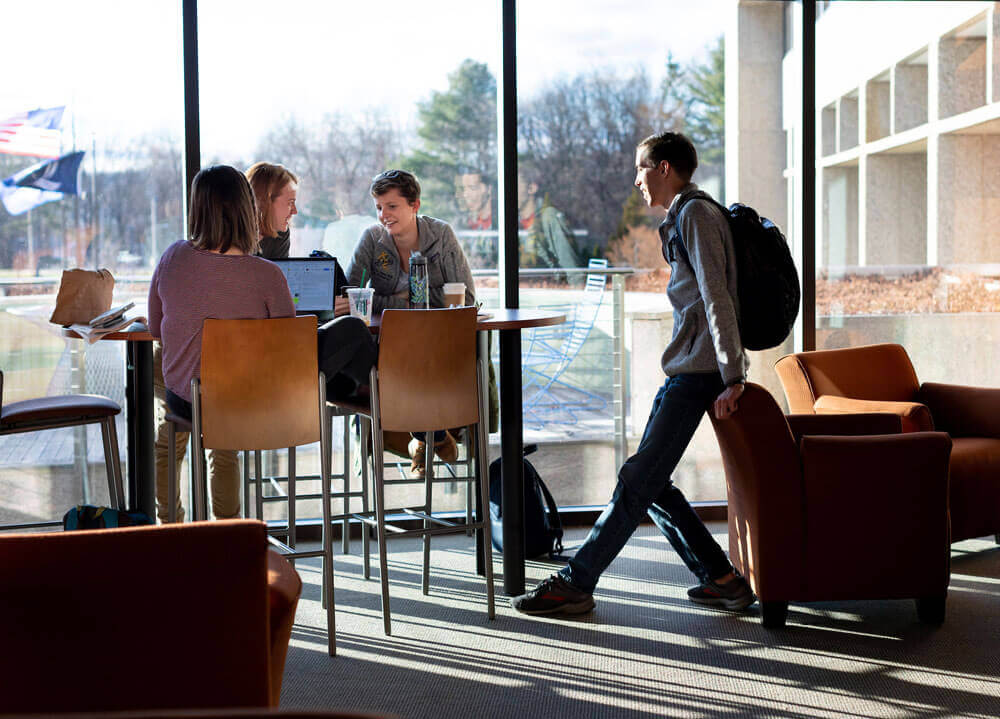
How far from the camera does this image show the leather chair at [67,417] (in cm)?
354

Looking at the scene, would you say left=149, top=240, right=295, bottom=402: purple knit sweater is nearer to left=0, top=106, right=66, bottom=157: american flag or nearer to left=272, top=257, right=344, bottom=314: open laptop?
left=272, top=257, right=344, bottom=314: open laptop

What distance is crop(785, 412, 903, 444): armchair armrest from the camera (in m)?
3.75

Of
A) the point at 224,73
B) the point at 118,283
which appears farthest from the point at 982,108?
the point at 118,283

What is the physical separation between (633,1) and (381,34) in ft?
3.91

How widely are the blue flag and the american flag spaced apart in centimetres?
6

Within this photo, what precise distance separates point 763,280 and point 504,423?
43.4 inches

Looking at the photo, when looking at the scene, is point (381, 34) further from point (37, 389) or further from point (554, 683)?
point (554, 683)

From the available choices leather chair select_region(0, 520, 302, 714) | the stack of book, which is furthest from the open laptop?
leather chair select_region(0, 520, 302, 714)

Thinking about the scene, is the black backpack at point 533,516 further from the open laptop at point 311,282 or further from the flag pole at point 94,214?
the flag pole at point 94,214

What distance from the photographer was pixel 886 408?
420 cm

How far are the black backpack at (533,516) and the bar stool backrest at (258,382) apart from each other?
112cm

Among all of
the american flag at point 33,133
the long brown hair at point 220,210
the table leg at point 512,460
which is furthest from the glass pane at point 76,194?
the table leg at point 512,460

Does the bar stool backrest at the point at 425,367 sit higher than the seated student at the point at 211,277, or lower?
lower

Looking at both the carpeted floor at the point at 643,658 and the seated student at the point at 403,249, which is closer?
the carpeted floor at the point at 643,658
